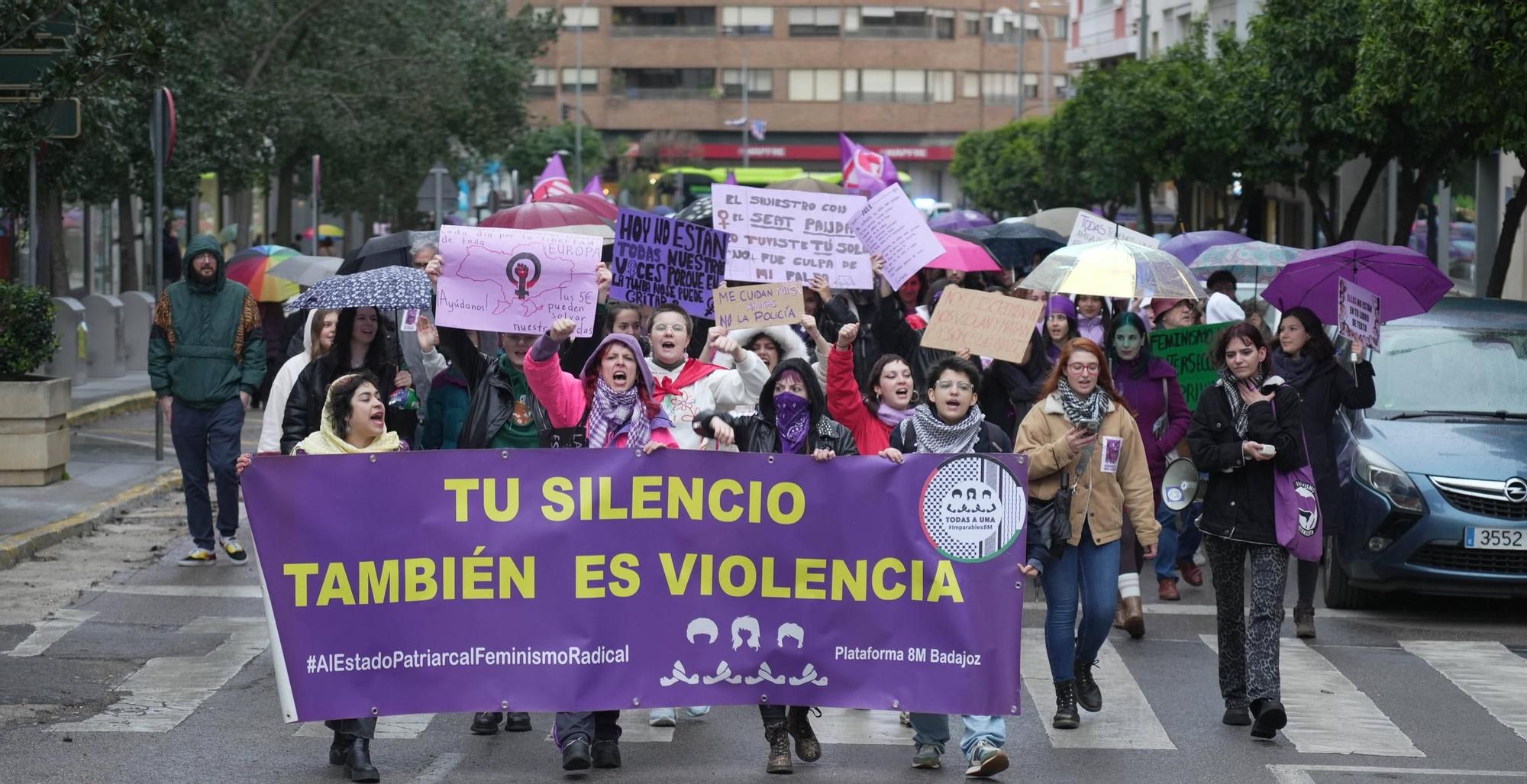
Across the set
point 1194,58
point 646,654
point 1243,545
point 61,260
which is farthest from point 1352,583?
point 1194,58

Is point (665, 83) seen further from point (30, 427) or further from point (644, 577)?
point (644, 577)

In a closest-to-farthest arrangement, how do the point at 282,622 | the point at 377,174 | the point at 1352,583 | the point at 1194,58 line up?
the point at 282,622 → the point at 1352,583 → the point at 1194,58 → the point at 377,174

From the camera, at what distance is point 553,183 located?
72.3ft

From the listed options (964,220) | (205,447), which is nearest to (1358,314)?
(205,447)

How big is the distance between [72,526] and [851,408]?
22.5 feet

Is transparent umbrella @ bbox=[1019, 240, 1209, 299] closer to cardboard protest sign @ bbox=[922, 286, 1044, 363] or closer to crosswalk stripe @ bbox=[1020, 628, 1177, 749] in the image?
cardboard protest sign @ bbox=[922, 286, 1044, 363]

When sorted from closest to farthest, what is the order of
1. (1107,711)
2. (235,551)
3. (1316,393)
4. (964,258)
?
(1107,711) → (1316,393) → (235,551) → (964,258)

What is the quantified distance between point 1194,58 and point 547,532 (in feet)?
84.7

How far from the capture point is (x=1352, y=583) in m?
11.5

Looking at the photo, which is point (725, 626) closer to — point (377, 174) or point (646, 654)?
point (646, 654)

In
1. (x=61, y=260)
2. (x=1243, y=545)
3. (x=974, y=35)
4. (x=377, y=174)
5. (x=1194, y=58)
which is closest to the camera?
(x=1243, y=545)

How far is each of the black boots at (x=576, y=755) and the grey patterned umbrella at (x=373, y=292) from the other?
2313 millimetres

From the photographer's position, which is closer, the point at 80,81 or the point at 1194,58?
the point at 80,81

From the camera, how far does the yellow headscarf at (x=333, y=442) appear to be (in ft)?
25.2
